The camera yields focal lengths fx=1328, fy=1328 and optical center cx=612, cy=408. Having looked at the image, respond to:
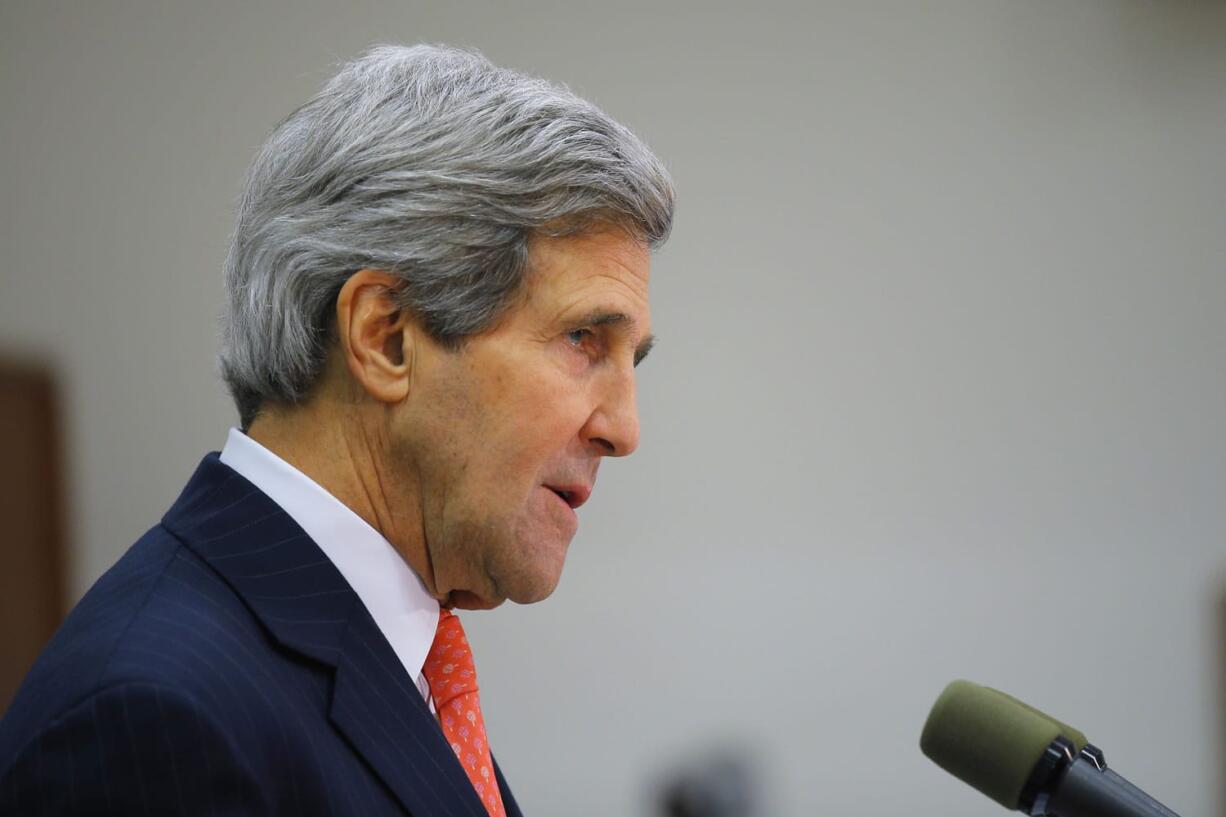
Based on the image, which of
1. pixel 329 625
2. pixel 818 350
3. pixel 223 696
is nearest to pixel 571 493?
pixel 329 625

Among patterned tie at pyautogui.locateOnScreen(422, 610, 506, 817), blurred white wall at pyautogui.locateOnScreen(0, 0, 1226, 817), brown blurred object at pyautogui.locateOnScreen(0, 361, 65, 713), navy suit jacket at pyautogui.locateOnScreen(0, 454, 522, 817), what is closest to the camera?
navy suit jacket at pyautogui.locateOnScreen(0, 454, 522, 817)

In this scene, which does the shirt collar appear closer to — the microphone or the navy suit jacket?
the navy suit jacket

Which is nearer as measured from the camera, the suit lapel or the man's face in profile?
the suit lapel

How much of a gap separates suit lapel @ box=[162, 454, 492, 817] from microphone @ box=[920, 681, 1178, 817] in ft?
1.37

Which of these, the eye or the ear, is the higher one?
the eye

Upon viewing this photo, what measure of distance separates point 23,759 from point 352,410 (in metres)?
0.42

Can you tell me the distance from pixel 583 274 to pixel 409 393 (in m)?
0.20

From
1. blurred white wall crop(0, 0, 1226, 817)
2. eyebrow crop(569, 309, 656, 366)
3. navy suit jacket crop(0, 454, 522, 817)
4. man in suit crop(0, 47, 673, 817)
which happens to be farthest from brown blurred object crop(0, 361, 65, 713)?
eyebrow crop(569, 309, 656, 366)

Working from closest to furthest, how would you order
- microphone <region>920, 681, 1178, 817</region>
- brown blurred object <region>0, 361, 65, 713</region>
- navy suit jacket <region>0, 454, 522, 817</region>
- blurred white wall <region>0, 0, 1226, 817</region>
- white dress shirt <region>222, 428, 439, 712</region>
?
navy suit jacket <region>0, 454, 522, 817</region> < microphone <region>920, 681, 1178, 817</region> < white dress shirt <region>222, 428, 439, 712</region> < brown blurred object <region>0, 361, 65, 713</region> < blurred white wall <region>0, 0, 1226, 817</region>

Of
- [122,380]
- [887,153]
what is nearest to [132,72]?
[122,380]

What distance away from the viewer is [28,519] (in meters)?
3.59

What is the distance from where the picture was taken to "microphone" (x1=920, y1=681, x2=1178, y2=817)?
3.29ft

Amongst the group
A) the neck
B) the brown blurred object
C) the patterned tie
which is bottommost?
the brown blurred object

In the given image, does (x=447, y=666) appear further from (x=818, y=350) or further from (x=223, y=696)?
(x=818, y=350)
